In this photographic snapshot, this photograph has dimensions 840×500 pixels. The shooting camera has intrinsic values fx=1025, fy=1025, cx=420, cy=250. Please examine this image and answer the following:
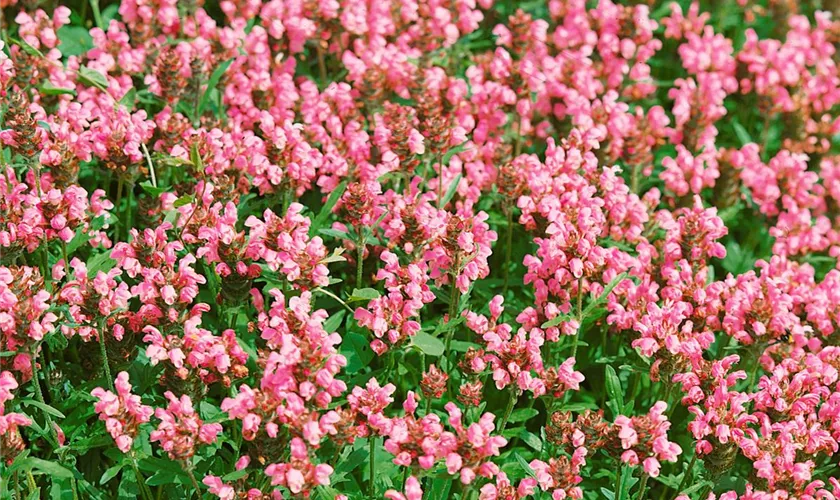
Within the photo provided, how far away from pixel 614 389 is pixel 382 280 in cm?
108

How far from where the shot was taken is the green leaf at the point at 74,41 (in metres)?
5.66

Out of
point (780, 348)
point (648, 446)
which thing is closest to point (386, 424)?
point (648, 446)

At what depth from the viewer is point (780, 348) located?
4.50m

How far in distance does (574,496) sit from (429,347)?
0.75 metres

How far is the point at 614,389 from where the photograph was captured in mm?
4094

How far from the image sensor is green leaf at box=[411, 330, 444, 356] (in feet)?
12.4

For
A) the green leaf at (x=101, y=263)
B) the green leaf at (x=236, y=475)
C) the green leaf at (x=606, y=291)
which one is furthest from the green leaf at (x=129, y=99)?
the green leaf at (x=606, y=291)

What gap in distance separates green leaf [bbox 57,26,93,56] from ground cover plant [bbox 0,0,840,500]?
0.04 meters

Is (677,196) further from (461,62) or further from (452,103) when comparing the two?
(461,62)

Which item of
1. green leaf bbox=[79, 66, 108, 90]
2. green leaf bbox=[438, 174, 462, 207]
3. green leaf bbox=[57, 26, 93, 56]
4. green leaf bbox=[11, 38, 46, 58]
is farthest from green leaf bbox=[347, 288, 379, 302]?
green leaf bbox=[57, 26, 93, 56]

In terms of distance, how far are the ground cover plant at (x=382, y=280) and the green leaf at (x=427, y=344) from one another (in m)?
0.02

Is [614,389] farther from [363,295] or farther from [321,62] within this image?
[321,62]

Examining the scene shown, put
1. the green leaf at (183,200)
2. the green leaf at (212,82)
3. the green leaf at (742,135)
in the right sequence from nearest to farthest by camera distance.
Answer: the green leaf at (183,200) → the green leaf at (212,82) → the green leaf at (742,135)

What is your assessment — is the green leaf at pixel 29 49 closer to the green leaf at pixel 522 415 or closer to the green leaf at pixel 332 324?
the green leaf at pixel 332 324
